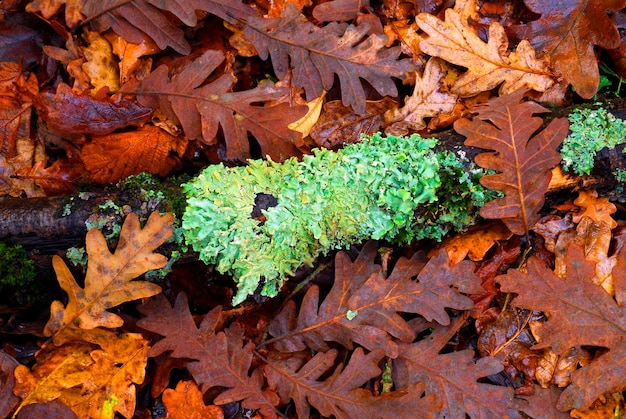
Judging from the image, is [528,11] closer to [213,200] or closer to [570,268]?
[570,268]

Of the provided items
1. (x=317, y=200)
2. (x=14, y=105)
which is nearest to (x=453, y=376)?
(x=317, y=200)

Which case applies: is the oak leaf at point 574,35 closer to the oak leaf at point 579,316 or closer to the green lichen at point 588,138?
the green lichen at point 588,138

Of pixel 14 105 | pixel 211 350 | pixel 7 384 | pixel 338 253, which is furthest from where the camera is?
pixel 14 105

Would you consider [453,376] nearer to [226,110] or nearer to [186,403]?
[186,403]

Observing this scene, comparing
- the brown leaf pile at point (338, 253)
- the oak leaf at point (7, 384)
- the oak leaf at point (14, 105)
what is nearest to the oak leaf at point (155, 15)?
the brown leaf pile at point (338, 253)

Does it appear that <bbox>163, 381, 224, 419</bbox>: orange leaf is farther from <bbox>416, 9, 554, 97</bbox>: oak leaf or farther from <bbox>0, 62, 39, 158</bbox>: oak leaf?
<bbox>416, 9, 554, 97</bbox>: oak leaf

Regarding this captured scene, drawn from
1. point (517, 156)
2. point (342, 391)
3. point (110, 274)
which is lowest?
point (342, 391)

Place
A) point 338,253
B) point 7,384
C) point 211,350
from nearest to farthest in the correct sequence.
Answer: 1. point 7,384
2. point 211,350
3. point 338,253
